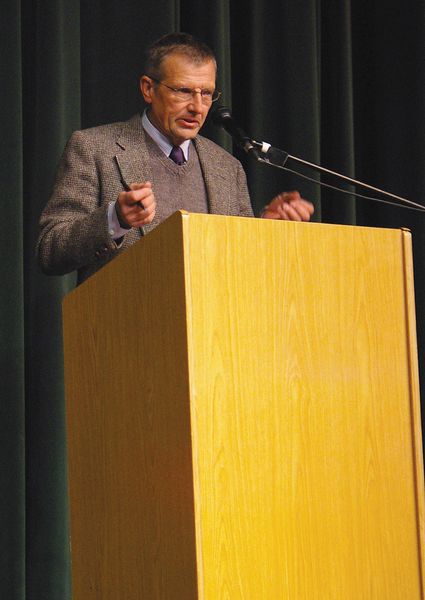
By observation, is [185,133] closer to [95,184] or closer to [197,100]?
[197,100]

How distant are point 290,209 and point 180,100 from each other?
54cm

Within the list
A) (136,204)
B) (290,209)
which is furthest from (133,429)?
(290,209)

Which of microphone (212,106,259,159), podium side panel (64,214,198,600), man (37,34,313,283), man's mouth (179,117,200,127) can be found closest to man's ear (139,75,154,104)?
man (37,34,313,283)

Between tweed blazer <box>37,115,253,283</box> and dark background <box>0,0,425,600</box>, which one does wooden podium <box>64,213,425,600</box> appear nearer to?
tweed blazer <box>37,115,253,283</box>

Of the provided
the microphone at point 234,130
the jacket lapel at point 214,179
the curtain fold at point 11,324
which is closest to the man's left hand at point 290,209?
the microphone at point 234,130

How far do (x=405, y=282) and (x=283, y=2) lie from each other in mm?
1894

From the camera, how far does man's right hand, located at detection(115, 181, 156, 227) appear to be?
1.46m

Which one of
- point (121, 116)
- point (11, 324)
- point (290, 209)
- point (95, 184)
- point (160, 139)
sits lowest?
point (11, 324)

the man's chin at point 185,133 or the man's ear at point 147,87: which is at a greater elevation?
the man's ear at point 147,87

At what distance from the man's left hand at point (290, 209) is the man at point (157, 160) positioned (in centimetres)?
35

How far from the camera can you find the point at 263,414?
1251mm

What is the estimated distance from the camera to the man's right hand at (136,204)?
146cm

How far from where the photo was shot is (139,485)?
1.36 metres

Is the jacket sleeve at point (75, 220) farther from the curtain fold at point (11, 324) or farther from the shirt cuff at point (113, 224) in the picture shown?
the curtain fold at point (11, 324)
